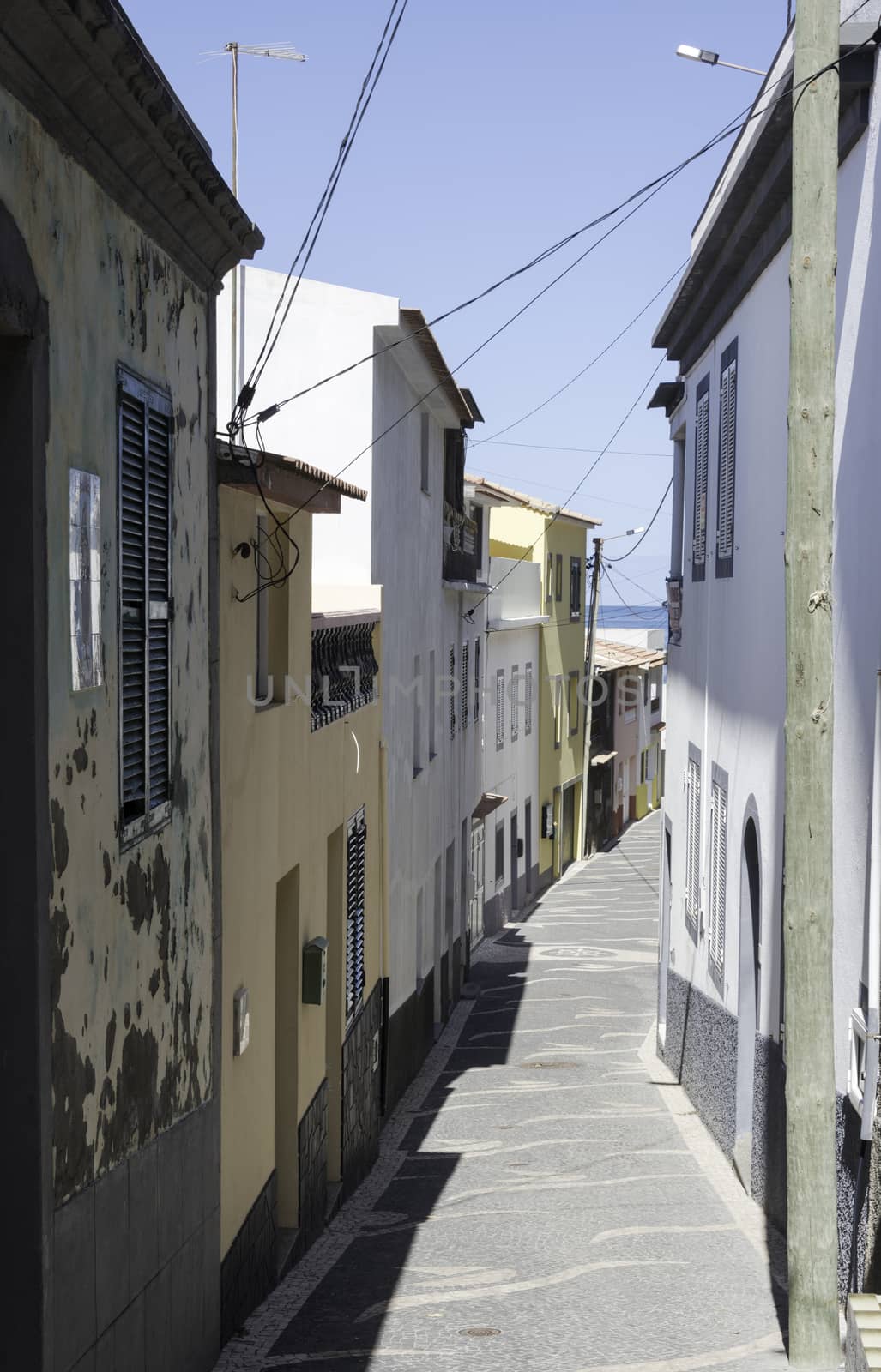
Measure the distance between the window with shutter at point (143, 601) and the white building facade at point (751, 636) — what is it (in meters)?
3.51

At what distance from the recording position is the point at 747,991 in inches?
530

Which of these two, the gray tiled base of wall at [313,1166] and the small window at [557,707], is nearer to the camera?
the gray tiled base of wall at [313,1166]

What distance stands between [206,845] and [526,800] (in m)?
32.5

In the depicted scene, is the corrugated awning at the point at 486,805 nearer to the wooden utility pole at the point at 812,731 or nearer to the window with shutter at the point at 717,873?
the window with shutter at the point at 717,873

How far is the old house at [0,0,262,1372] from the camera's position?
4.76 meters

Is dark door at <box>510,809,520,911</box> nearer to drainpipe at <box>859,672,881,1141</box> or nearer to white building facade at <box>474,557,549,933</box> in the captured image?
white building facade at <box>474,557,549,933</box>

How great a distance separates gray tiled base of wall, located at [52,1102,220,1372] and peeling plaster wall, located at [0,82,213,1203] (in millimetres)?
129

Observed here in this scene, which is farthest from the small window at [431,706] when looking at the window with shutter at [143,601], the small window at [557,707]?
the small window at [557,707]

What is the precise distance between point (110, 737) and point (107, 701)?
0.43ft

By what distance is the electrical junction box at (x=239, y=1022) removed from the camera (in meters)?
8.27

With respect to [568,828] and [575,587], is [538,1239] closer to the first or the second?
[568,828]

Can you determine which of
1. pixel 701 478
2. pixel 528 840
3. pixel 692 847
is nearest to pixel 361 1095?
pixel 692 847

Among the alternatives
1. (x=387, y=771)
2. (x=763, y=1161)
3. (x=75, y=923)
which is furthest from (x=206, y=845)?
(x=387, y=771)

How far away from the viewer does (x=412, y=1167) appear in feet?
47.7
